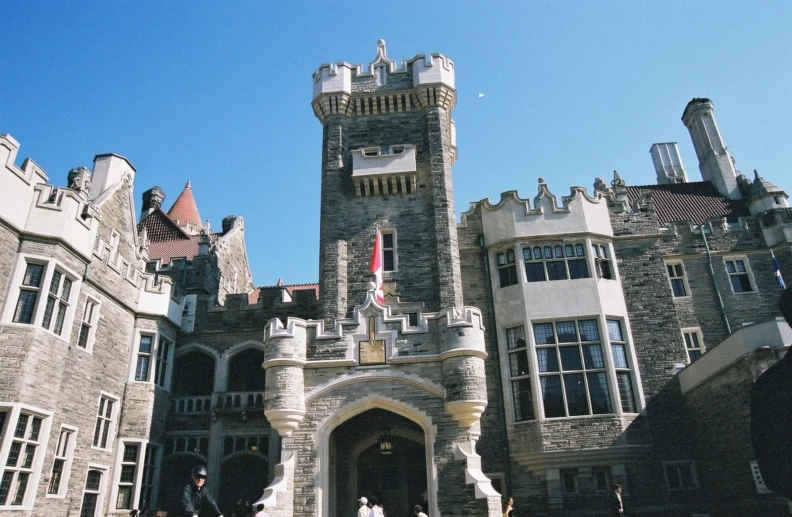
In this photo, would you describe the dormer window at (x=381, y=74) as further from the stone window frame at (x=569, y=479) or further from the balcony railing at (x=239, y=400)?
the stone window frame at (x=569, y=479)

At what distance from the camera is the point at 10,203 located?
13.7 m

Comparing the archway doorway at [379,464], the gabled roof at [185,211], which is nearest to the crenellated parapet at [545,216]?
the archway doorway at [379,464]

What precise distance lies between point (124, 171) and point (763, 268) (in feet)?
75.2

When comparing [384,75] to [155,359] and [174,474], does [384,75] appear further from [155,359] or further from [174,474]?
[174,474]

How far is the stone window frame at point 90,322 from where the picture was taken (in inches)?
623

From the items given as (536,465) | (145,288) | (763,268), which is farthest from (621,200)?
(145,288)

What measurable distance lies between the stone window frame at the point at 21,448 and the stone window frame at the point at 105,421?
233 centimetres

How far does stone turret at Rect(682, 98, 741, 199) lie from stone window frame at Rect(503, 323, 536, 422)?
1414 centimetres

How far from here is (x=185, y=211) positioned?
38.9m

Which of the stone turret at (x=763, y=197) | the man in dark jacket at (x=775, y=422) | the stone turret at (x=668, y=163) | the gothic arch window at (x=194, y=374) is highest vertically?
the stone turret at (x=668, y=163)

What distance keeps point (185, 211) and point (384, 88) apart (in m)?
22.1

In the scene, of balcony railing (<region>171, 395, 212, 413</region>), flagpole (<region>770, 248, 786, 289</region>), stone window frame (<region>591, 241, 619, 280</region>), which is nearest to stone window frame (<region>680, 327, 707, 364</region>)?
flagpole (<region>770, 248, 786, 289</region>)

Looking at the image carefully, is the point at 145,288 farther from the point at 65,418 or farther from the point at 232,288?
the point at 232,288

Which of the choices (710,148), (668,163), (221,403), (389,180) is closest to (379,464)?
(221,403)
